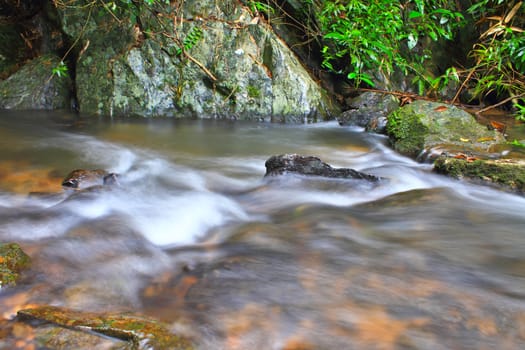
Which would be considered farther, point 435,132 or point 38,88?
point 38,88

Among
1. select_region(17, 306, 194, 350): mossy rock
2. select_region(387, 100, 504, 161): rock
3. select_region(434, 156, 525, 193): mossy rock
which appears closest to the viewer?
select_region(17, 306, 194, 350): mossy rock

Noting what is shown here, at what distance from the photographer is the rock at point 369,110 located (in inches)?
249

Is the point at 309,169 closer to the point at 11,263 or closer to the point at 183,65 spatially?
the point at 11,263

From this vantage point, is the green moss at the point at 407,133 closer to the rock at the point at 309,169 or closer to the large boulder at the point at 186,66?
the rock at the point at 309,169

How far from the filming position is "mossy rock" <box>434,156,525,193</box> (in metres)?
3.38

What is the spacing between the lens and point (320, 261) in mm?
2195

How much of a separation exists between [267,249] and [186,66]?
5131mm

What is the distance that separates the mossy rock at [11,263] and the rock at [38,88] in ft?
19.2

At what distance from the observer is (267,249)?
7.65 feet

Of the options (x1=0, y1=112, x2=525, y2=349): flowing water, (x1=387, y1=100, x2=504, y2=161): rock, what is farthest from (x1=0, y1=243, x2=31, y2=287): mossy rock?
(x1=387, y1=100, x2=504, y2=161): rock

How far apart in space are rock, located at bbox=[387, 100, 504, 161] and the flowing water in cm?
44

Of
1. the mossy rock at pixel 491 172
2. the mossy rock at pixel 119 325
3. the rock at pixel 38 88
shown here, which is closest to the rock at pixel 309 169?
the mossy rock at pixel 491 172

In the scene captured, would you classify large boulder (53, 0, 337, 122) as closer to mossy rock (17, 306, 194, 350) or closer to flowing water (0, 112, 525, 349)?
flowing water (0, 112, 525, 349)

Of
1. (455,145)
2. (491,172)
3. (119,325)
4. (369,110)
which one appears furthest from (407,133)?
(119,325)
